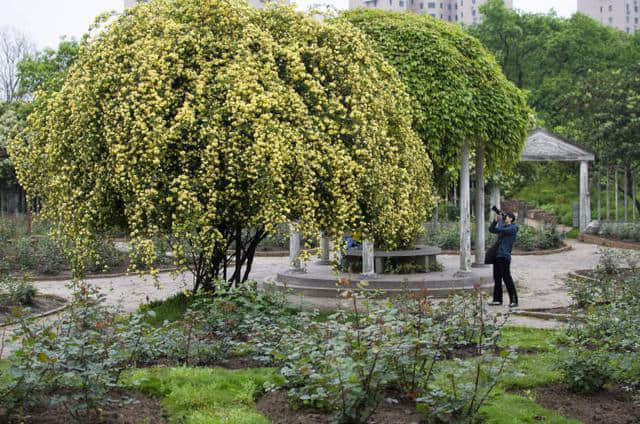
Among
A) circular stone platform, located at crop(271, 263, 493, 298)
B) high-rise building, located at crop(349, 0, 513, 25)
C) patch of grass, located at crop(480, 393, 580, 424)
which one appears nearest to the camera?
patch of grass, located at crop(480, 393, 580, 424)

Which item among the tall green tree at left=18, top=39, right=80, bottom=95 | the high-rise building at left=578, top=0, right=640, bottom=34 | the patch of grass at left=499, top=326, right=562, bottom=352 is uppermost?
the high-rise building at left=578, top=0, right=640, bottom=34

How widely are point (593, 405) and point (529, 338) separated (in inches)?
123

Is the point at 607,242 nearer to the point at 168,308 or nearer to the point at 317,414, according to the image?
the point at 168,308

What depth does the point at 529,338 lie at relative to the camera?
9578mm

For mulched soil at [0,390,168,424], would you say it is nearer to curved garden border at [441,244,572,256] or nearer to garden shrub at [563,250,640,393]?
garden shrub at [563,250,640,393]

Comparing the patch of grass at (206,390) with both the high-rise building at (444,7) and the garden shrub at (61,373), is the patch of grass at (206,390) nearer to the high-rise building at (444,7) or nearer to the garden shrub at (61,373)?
the garden shrub at (61,373)

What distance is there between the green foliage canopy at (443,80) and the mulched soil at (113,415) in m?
7.98

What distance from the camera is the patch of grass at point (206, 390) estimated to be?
6008mm

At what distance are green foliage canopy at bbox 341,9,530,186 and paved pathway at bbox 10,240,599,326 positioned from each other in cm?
304

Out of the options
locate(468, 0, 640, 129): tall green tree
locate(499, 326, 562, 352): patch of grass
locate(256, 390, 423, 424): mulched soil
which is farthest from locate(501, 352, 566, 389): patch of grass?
locate(468, 0, 640, 129): tall green tree

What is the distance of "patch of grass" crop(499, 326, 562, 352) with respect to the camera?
346 inches

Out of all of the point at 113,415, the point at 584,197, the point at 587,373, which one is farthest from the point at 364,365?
the point at 584,197

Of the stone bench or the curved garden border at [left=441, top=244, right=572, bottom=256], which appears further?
the curved garden border at [left=441, top=244, right=572, bottom=256]

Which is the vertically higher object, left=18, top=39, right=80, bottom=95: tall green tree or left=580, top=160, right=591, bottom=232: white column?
left=18, top=39, right=80, bottom=95: tall green tree
